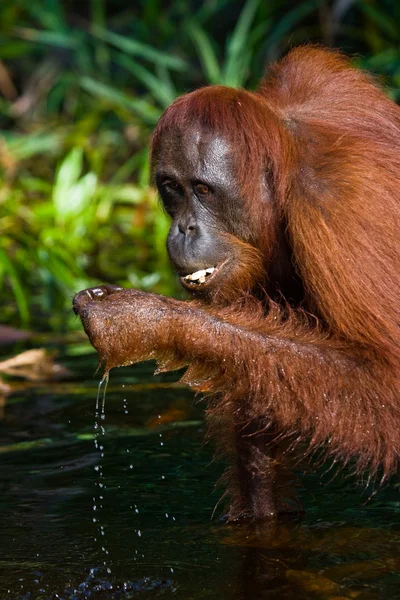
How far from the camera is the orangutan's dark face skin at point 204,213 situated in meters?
4.06

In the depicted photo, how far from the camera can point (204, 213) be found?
413cm

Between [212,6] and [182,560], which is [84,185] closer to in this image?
[212,6]

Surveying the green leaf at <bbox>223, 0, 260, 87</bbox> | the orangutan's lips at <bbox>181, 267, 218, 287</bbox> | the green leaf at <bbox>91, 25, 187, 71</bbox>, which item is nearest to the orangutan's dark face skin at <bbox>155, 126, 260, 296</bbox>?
the orangutan's lips at <bbox>181, 267, 218, 287</bbox>

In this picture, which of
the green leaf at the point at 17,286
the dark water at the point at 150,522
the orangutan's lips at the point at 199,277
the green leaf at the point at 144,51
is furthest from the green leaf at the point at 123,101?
the orangutan's lips at the point at 199,277

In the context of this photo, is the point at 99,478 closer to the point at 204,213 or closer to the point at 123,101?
the point at 204,213

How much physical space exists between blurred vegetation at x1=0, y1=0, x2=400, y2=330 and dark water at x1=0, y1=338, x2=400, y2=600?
2.79 meters

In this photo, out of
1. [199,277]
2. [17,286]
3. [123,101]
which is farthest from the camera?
[123,101]

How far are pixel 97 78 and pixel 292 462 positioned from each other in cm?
773

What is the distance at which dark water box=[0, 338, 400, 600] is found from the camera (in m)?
3.45

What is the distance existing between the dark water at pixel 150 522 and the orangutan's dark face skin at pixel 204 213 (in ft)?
2.91

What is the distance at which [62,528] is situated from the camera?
4023 millimetres

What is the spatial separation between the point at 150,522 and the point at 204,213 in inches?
45.0

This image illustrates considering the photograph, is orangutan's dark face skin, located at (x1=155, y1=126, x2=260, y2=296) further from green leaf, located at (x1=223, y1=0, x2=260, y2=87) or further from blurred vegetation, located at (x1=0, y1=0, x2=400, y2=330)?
green leaf, located at (x1=223, y1=0, x2=260, y2=87)

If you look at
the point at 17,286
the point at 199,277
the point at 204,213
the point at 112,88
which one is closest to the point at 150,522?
the point at 199,277
